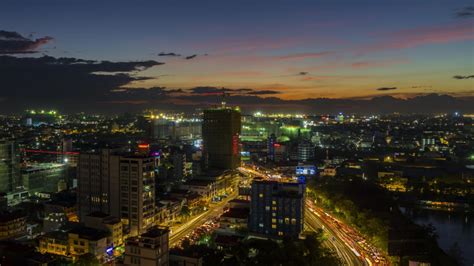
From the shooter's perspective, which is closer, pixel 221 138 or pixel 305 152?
pixel 221 138

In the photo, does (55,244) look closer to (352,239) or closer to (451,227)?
(352,239)

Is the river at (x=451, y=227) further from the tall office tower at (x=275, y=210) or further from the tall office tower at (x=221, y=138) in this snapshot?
the tall office tower at (x=221, y=138)

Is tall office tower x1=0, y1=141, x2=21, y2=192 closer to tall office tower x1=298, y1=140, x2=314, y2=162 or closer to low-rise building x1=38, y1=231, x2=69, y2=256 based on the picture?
low-rise building x1=38, y1=231, x2=69, y2=256

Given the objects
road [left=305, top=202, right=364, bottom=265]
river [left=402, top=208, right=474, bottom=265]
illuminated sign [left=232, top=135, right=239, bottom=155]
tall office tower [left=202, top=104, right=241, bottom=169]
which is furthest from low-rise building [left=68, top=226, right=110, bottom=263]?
illuminated sign [left=232, top=135, right=239, bottom=155]

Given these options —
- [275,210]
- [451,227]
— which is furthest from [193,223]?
[451,227]

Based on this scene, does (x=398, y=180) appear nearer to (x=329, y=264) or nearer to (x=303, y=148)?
(x=303, y=148)

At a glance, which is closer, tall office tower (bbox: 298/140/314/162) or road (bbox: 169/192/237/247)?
road (bbox: 169/192/237/247)
